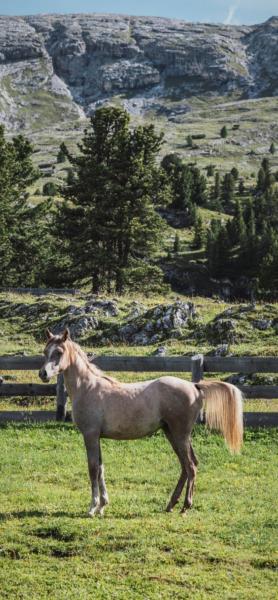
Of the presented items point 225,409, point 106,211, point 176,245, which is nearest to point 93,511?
point 225,409

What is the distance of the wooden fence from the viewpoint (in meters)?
14.0

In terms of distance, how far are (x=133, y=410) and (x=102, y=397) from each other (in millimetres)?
541

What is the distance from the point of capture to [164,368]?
567 inches

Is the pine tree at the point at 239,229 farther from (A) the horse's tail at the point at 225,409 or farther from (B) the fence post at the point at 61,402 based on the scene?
(A) the horse's tail at the point at 225,409

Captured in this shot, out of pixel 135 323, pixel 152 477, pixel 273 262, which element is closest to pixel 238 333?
pixel 135 323

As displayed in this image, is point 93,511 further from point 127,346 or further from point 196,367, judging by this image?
point 127,346

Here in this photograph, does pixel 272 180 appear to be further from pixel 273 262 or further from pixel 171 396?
pixel 171 396

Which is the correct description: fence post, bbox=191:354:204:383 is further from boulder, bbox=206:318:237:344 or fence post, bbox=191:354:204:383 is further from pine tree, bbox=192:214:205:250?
pine tree, bbox=192:214:205:250

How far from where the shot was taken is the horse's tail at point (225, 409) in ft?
30.3

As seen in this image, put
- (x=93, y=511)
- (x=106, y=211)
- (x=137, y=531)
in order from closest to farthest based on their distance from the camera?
1. (x=137, y=531)
2. (x=93, y=511)
3. (x=106, y=211)

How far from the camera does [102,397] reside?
29.9 ft

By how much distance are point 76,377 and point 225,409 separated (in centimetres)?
246

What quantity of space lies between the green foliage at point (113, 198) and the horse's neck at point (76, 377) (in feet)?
99.0

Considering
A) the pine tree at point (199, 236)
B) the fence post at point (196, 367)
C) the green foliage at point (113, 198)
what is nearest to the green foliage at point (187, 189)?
the pine tree at point (199, 236)
